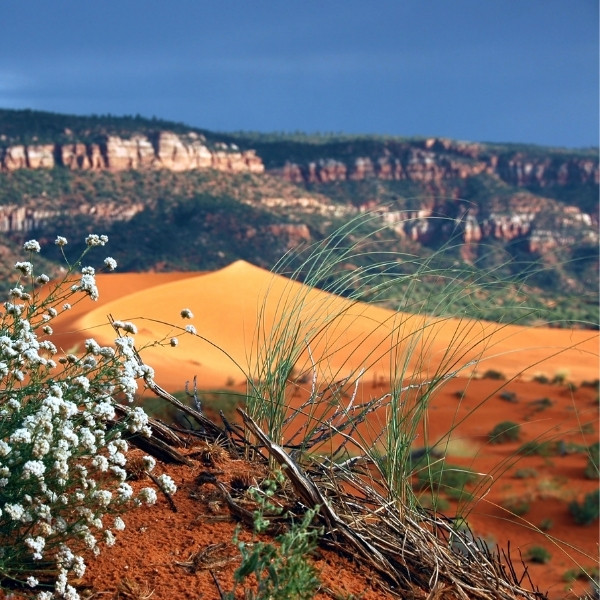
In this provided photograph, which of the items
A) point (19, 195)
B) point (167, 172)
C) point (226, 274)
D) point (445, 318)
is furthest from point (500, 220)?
point (445, 318)

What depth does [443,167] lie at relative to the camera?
8662 centimetres

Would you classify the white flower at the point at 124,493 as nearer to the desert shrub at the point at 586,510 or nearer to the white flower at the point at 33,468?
the white flower at the point at 33,468

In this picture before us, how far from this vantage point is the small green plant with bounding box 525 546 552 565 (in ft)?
31.2

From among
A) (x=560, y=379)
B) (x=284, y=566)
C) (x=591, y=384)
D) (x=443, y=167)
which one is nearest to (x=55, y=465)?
(x=284, y=566)

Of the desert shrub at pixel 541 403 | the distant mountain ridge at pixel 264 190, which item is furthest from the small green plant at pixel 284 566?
the distant mountain ridge at pixel 264 190

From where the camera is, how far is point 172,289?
2797 centimetres

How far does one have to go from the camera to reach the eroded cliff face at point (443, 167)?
82.0 metres

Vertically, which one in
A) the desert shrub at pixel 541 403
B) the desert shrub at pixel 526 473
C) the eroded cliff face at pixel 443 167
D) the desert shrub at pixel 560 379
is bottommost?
the desert shrub at pixel 560 379

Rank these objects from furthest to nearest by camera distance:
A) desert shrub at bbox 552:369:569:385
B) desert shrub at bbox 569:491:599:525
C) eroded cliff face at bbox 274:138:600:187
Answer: eroded cliff face at bbox 274:138:600:187 → desert shrub at bbox 552:369:569:385 → desert shrub at bbox 569:491:599:525

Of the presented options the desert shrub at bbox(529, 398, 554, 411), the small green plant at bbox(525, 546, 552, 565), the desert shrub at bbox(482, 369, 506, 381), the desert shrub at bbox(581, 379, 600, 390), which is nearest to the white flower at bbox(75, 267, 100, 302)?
the small green plant at bbox(525, 546, 552, 565)

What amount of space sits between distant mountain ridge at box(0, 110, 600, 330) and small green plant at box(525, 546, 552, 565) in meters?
37.5

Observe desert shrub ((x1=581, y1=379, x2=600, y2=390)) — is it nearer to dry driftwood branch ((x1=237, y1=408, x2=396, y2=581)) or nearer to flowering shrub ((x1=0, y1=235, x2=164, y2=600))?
dry driftwood branch ((x1=237, y1=408, x2=396, y2=581))

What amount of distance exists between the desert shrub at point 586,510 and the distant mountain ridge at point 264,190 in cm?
3621

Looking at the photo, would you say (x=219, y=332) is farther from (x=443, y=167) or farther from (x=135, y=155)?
(x=443, y=167)
